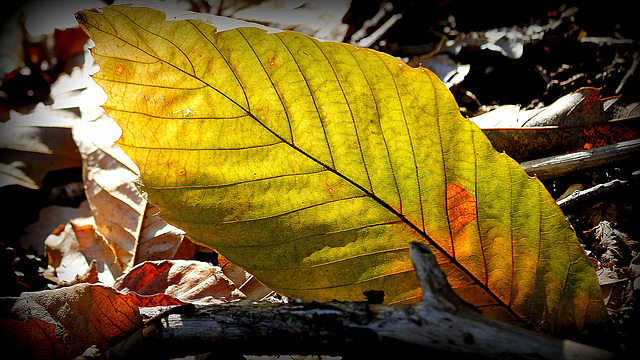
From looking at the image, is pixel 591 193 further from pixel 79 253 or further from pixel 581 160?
pixel 79 253

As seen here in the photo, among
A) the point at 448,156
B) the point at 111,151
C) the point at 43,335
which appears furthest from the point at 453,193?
the point at 111,151

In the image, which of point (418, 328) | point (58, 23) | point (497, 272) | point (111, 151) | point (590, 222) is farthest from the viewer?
point (58, 23)

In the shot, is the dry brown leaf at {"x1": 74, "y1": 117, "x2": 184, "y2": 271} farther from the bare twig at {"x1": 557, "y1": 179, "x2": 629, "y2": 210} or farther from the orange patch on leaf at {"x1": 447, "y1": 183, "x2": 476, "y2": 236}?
the bare twig at {"x1": 557, "y1": 179, "x2": 629, "y2": 210}

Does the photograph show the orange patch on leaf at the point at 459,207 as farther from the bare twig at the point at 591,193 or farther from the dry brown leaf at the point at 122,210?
the dry brown leaf at the point at 122,210

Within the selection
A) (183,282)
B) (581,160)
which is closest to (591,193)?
(581,160)

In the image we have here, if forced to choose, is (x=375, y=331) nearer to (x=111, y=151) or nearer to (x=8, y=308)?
(x=8, y=308)
